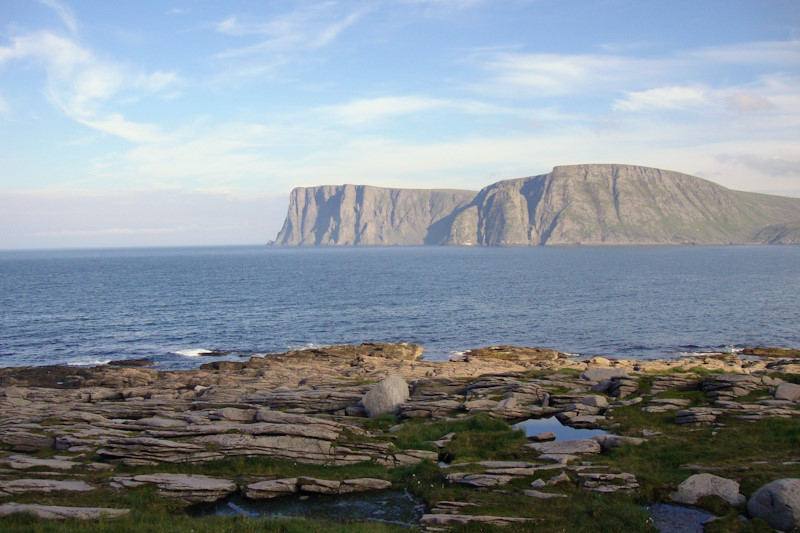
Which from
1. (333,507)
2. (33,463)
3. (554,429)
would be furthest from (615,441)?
(33,463)

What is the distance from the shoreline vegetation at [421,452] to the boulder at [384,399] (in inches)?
3.6

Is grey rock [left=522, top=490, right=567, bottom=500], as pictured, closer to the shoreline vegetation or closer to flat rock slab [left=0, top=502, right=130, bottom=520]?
the shoreline vegetation

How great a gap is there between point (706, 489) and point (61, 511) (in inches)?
868

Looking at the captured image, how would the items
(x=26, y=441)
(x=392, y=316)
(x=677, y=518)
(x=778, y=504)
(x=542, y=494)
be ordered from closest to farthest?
(x=778, y=504) < (x=677, y=518) < (x=542, y=494) < (x=26, y=441) < (x=392, y=316)

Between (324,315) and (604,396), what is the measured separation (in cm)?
5738

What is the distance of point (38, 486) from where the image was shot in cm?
2031

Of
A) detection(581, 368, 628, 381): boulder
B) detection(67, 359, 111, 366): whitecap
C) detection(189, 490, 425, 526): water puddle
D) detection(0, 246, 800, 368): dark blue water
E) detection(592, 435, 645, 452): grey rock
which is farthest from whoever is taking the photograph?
detection(0, 246, 800, 368): dark blue water

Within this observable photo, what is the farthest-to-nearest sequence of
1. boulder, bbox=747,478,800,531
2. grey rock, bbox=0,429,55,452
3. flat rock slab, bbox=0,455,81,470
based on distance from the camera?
1. grey rock, bbox=0,429,55,452
2. flat rock slab, bbox=0,455,81,470
3. boulder, bbox=747,478,800,531

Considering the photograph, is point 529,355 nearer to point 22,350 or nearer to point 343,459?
point 343,459

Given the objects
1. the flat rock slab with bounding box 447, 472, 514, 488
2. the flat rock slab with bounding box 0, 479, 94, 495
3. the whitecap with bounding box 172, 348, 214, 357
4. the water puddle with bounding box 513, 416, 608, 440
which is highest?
the flat rock slab with bounding box 0, 479, 94, 495

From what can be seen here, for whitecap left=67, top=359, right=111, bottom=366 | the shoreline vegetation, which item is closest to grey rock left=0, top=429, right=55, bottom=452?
the shoreline vegetation

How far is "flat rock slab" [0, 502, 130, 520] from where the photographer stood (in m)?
17.5

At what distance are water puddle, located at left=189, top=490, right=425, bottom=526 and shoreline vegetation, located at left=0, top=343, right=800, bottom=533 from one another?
29 centimetres

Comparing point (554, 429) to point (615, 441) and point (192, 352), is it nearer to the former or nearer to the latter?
point (615, 441)
